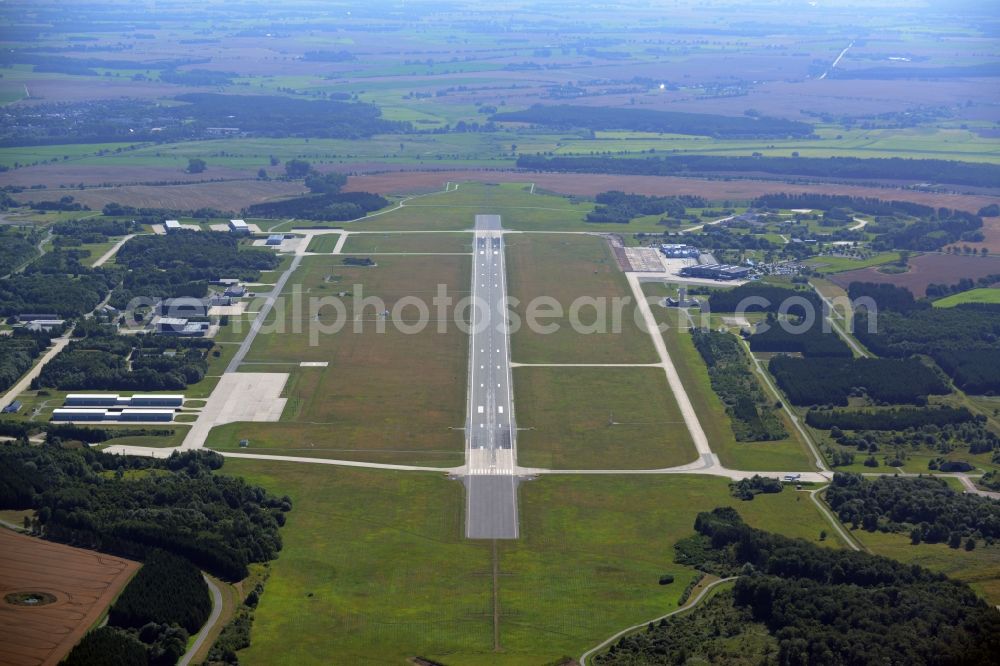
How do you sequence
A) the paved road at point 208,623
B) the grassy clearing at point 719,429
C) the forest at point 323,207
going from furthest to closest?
the forest at point 323,207, the grassy clearing at point 719,429, the paved road at point 208,623

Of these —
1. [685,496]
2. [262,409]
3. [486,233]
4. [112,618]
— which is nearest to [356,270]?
[486,233]

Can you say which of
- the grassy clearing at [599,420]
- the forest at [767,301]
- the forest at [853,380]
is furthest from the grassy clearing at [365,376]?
the forest at [853,380]

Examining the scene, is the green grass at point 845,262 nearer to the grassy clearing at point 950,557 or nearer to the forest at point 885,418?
the forest at point 885,418

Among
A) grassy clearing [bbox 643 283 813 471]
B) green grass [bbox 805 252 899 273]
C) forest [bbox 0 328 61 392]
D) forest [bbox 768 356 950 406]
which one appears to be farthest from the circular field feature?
green grass [bbox 805 252 899 273]

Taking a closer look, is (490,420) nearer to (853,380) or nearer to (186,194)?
(853,380)

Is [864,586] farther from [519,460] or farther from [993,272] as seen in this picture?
[993,272]

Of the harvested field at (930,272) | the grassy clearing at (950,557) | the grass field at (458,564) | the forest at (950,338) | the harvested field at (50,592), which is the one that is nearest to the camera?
the harvested field at (50,592)

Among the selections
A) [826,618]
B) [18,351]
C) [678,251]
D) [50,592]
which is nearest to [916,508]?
[826,618]
